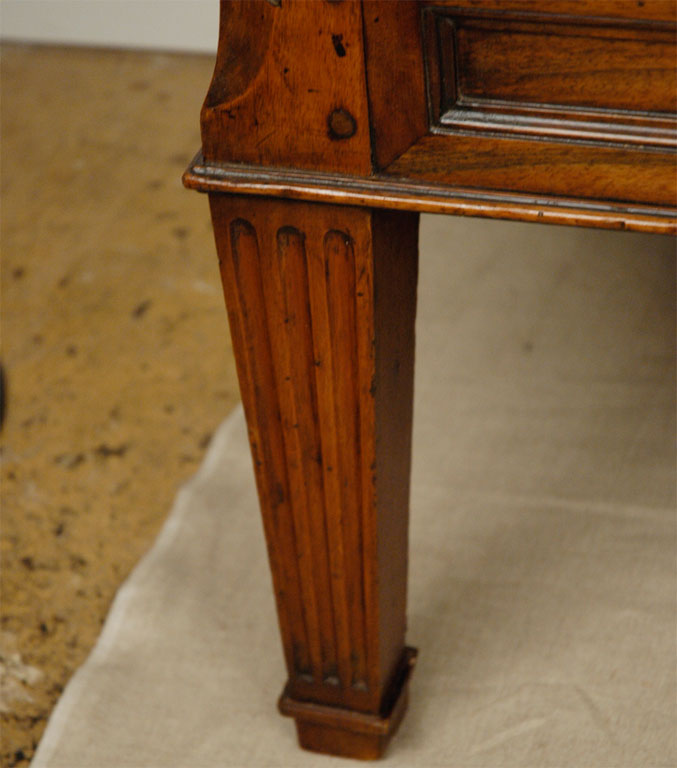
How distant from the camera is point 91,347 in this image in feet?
5.14

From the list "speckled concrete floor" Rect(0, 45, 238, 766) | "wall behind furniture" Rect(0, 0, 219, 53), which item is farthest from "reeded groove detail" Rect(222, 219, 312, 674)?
"wall behind furniture" Rect(0, 0, 219, 53)

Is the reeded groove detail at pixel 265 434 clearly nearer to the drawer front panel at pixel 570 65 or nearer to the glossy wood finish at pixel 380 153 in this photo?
the glossy wood finish at pixel 380 153

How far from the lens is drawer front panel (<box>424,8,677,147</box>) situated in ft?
1.65

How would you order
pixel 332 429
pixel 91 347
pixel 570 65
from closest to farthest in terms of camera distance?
pixel 570 65 → pixel 332 429 → pixel 91 347

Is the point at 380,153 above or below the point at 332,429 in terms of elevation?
above

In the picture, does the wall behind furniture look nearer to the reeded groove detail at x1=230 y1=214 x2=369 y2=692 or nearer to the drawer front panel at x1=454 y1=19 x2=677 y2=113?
the reeded groove detail at x1=230 y1=214 x2=369 y2=692

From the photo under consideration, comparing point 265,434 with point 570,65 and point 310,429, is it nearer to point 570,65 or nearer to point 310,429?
point 310,429

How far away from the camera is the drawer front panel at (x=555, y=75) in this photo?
50 centimetres

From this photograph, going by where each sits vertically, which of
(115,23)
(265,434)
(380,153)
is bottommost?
(115,23)

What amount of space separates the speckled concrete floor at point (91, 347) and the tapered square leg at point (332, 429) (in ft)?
1.18

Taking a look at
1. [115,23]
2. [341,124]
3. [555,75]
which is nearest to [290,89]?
[341,124]

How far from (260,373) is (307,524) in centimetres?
15

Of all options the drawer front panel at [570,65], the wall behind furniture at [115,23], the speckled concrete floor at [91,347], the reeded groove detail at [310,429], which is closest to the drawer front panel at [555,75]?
the drawer front panel at [570,65]

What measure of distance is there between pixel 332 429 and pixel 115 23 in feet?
6.64
